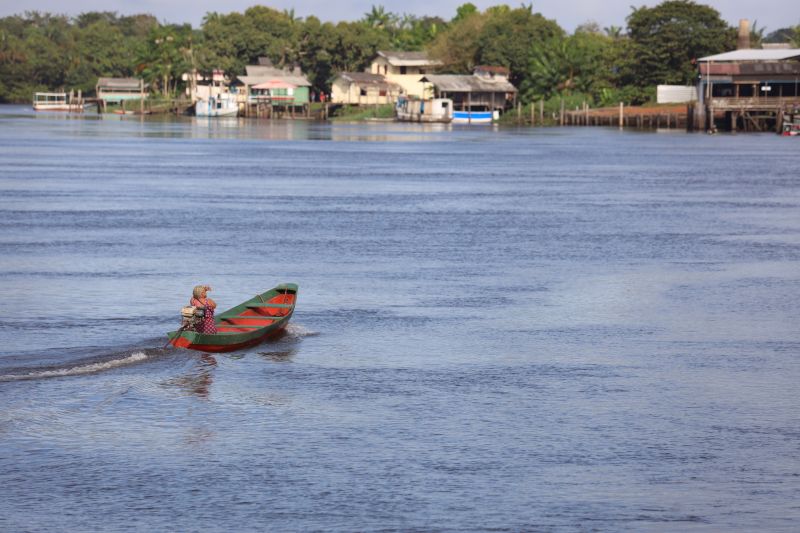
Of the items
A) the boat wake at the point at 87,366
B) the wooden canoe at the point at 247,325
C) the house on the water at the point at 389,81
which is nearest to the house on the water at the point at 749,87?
the house on the water at the point at 389,81

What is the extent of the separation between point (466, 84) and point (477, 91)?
6.31ft

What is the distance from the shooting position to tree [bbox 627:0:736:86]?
120 metres

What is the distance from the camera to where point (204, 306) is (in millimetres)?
19422

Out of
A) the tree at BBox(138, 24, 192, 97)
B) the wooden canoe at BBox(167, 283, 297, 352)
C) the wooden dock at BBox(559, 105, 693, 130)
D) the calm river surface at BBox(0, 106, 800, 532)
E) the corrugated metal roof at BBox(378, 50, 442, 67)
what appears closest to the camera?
the calm river surface at BBox(0, 106, 800, 532)

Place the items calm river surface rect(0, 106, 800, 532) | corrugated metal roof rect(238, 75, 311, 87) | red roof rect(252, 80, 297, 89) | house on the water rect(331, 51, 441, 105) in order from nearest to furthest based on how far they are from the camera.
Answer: calm river surface rect(0, 106, 800, 532) < house on the water rect(331, 51, 441, 105) < red roof rect(252, 80, 297, 89) < corrugated metal roof rect(238, 75, 311, 87)

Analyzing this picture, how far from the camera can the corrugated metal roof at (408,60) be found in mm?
154625

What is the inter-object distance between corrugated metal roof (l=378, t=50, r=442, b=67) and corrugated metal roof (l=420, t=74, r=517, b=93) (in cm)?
1542

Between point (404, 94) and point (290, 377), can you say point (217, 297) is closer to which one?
point (290, 377)

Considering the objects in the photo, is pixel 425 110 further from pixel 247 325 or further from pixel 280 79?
pixel 247 325

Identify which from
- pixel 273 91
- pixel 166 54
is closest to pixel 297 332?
pixel 273 91

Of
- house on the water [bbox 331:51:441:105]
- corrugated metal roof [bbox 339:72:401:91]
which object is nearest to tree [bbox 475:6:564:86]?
house on the water [bbox 331:51:441:105]

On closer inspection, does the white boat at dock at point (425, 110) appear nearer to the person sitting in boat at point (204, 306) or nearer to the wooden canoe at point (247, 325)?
the wooden canoe at point (247, 325)

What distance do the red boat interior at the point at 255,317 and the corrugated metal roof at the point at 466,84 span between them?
386ft

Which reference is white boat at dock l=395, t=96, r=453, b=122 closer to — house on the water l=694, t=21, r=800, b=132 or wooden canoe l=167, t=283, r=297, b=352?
house on the water l=694, t=21, r=800, b=132
